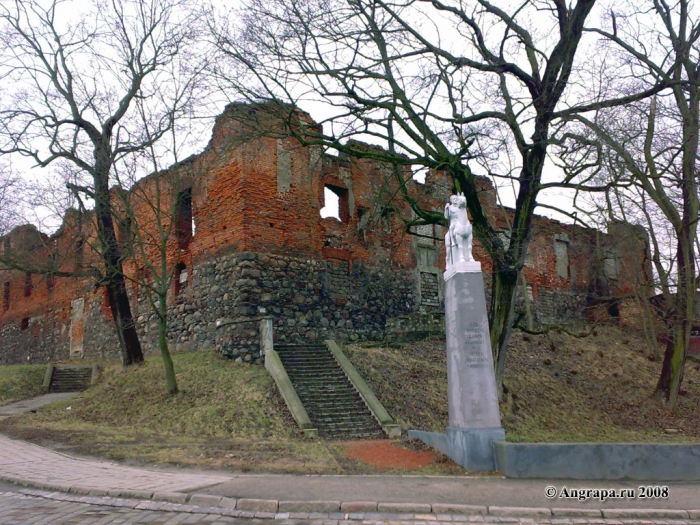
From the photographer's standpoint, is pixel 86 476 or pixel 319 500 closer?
pixel 319 500

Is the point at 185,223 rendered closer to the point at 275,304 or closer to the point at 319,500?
the point at 275,304

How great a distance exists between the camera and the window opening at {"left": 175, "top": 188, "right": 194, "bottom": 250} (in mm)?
21266

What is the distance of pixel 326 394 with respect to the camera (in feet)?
48.9

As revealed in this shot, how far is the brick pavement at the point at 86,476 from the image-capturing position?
7709mm

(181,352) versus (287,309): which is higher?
(287,309)

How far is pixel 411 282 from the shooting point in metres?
23.7

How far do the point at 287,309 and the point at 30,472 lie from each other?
1083 cm

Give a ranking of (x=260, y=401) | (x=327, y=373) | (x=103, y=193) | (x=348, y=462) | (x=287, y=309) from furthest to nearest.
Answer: (x=287, y=309) → (x=103, y=193) → (x=327, y=373) → (x=260, y=401) → (x=348, y=462)

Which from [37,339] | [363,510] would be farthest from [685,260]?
[37,339]

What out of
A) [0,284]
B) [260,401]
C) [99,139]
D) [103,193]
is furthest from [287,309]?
[0,284]

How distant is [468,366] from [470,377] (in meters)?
0.18

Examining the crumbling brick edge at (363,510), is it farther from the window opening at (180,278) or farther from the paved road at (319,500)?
the window opening at (180,278)

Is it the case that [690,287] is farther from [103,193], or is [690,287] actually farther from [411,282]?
[103,193]

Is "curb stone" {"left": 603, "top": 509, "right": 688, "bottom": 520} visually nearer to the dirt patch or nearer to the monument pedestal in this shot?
the monument pedestal
